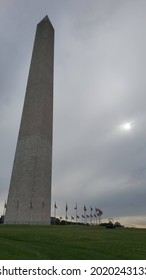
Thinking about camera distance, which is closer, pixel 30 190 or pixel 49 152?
pixel 30 190

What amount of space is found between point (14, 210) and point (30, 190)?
4.29 metres

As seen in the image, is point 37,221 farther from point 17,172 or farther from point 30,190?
point 17,172

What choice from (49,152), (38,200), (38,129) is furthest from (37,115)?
(38,200)

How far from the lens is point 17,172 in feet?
182

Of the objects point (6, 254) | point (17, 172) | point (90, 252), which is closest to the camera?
point (6, 254)

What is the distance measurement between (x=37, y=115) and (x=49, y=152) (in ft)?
22.6

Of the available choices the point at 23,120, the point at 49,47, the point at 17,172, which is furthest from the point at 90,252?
the point at 49,47

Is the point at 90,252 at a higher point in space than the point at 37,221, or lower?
lower

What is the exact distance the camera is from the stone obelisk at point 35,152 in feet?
173

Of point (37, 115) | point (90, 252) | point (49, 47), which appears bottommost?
point (90, 252)

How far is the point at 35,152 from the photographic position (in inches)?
2167

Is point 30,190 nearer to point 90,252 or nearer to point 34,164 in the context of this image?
point 34,164

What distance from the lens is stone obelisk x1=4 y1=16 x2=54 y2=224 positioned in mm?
52625
